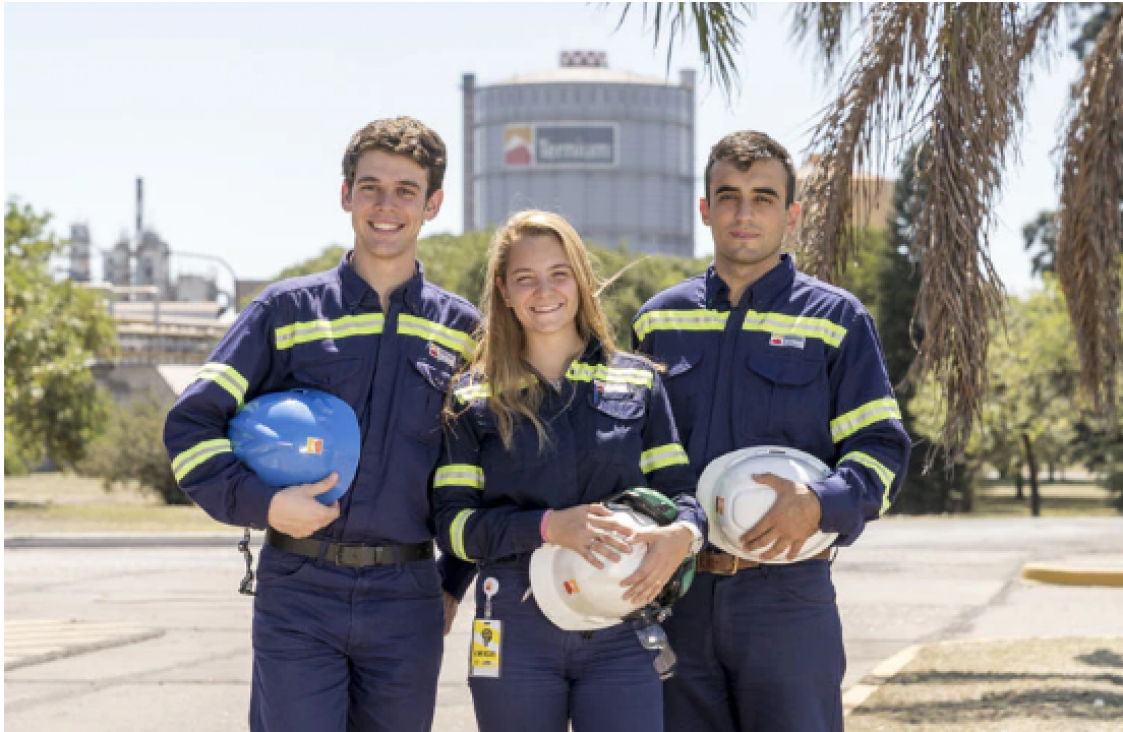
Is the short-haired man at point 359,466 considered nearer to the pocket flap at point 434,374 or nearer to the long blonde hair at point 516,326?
the pocket flap at point 434,374

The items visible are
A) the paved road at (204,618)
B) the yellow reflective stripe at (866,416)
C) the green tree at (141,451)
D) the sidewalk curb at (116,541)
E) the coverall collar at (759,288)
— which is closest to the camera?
the yellow reflective stripe at (866,416)

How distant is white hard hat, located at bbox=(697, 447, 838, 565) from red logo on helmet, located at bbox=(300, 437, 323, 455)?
1066 mm

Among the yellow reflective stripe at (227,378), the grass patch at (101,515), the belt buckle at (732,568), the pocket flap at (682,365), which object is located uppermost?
the pocket flap at (682,365)

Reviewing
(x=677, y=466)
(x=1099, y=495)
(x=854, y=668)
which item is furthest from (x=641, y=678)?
(x=1099, y=495)

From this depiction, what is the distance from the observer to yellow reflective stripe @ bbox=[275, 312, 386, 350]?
4.67m

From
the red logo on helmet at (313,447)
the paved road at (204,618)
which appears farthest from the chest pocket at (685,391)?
the paved road at (204,618)

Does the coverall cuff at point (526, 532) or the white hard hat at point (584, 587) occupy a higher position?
the coverall cuff at point (526, 532)

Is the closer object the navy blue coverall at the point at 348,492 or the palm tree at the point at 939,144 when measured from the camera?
the navy blue coverall at the point at 348,492

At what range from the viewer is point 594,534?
4.15m

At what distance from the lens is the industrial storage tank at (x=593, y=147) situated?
572 ft

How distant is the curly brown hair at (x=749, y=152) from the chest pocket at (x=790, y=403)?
1.77 ft

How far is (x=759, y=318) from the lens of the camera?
16.1ft

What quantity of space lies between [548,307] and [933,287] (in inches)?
138

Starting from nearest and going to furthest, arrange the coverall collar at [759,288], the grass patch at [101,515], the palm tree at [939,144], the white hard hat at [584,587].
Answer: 1. the white hard hat at [584,587]
2. the coverall collar at [759,288]
3. the palm tree at [939,144]
4. the grass patch at [101,515]
